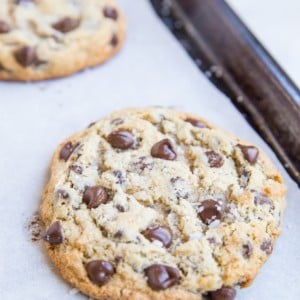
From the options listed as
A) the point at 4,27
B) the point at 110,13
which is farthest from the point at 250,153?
the point at 4,27

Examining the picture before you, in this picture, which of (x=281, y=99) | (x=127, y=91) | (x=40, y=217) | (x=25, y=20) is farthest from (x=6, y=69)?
(x=281, y=99)

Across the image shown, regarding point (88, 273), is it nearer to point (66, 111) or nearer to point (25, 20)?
point (66, 111)

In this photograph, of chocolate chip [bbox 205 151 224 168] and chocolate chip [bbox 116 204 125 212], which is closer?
chocolate chip [bbox 116 204 125 212]

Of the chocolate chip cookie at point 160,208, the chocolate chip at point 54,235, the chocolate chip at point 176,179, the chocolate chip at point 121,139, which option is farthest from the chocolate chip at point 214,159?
the chocolate chip at point 54,235

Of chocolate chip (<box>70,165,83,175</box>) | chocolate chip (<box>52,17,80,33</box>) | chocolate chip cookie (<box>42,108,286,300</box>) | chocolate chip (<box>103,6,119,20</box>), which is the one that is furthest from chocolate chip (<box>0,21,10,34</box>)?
chocolate chip (<box>70,165,83,175</box>)

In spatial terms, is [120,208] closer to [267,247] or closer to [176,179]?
[176,179]

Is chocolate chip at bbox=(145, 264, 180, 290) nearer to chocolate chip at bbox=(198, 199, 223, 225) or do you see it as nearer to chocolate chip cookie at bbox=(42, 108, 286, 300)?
chocolate chip cookie at bbox=(42, 108, 286, 300)
